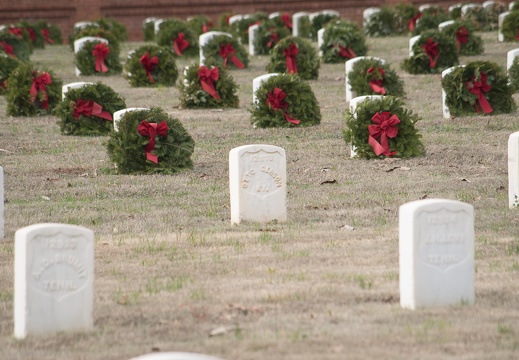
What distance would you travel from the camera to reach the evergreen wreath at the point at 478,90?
1551cm

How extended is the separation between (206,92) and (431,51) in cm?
510

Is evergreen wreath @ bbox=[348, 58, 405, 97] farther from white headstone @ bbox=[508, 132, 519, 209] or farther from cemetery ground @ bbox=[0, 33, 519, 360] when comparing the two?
white headstone @ bbox=[508, 132, 519, 209]

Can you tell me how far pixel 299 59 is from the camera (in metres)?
20.7

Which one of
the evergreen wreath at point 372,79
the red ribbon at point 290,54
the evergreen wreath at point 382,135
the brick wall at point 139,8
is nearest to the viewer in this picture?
the evergreen wreath at point 382,135

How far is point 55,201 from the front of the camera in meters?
11.1

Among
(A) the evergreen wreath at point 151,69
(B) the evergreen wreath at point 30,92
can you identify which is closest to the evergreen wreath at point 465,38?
(A) the evergreen wreath at point 151,69

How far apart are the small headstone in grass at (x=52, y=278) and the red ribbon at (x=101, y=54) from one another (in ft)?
53.8

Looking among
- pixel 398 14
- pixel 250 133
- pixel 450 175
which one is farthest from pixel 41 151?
pixel 398 14

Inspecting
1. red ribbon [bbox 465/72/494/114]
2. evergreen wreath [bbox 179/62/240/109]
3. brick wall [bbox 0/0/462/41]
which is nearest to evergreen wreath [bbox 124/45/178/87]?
evergreen wreath [bbox 179/62/240/109]

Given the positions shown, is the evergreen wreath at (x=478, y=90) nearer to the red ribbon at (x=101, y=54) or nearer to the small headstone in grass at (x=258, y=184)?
the small headstone in grass at (x=258, y=184)

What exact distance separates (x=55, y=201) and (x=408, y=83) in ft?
33.4

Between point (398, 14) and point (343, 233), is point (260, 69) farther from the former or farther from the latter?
point (343, 233)

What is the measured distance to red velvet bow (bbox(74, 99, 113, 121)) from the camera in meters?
15.5

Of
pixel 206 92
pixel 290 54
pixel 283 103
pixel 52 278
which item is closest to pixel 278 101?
pixel 283 103
